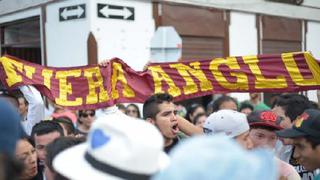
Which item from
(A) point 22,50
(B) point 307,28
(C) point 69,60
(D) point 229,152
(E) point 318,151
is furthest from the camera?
(B) point 307,28

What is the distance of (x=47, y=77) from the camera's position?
5.14 meters

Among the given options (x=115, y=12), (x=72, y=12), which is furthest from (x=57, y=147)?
(x=72, y=12)

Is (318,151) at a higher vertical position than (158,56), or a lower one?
lower

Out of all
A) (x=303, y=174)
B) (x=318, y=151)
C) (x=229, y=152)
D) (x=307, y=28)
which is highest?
(x=307, y=28)

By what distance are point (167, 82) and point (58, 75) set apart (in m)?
1.15

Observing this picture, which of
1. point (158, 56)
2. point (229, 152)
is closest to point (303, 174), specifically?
point (229, 152)

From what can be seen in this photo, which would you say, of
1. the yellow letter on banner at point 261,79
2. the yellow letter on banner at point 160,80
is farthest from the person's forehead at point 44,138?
the yellow letter on banner at point 261,79

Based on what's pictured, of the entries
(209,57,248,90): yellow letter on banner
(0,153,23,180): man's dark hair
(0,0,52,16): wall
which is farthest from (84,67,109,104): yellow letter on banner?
(0,0,52,16): wall

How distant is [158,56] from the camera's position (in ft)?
22.7

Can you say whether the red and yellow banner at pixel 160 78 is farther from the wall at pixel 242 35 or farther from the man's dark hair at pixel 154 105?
the wall at pixel 242 35

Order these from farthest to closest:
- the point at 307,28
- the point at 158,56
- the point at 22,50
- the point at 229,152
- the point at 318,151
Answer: the point at 307,28, the point at 22,50, the point at 158,56, the point at 318,151, the point at 229,152

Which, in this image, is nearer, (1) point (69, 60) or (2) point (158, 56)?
(2) point (158, 56)

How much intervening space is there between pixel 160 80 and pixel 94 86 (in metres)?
0.70

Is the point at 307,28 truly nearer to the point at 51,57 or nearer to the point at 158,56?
the point at 51,57
